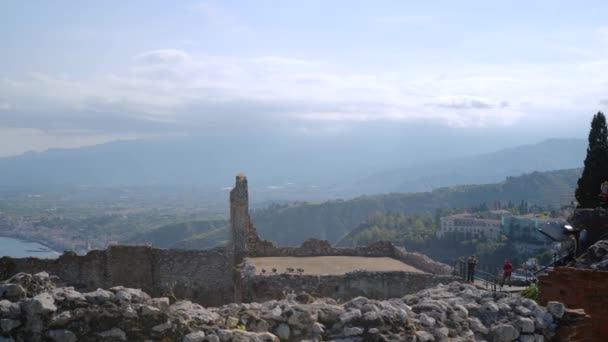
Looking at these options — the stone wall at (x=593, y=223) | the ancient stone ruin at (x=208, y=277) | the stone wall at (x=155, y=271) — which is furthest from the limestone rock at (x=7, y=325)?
the stone wall at (x=593, y=223)

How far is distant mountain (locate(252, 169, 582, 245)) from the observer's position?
134m

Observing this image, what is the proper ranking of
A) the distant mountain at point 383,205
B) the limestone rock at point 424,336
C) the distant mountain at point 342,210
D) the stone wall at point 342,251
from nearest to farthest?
the limestone rock at point 424,336
the stone wall at point 342,251
the distant mountain at point 342,210
the distant mountain at point 383,205

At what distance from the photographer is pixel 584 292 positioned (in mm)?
9977

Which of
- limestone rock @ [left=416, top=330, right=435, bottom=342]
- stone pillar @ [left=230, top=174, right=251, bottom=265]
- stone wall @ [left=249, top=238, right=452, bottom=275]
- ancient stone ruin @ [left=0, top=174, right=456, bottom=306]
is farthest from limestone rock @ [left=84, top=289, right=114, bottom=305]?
stone wall @ [left=249, top=238, right=452, bottom=275]

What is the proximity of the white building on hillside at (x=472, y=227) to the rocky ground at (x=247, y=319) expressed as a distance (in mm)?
86406

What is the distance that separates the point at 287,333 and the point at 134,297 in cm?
177

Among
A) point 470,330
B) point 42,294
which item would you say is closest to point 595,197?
point 470,330

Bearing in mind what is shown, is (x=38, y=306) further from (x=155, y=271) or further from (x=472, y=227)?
(x=472, y=227)

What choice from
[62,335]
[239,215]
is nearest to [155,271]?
[239,215]

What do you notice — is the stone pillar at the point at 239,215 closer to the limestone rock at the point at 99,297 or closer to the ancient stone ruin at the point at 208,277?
the ancient stone ruin at the point at 208,277

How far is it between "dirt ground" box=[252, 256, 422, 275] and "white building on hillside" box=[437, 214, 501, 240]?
237 feet

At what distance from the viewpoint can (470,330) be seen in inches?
340

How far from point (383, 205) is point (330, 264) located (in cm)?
14350

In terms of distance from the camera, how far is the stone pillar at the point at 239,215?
22.9 meters
